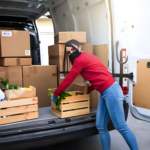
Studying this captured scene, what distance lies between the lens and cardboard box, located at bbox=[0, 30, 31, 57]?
2801 millimetres

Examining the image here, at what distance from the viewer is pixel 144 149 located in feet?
9.12

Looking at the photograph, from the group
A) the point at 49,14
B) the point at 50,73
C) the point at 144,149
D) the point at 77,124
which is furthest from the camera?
the point at 49,14

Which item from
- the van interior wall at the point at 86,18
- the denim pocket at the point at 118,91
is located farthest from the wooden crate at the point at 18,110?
the van interior wall at the point at 86,18

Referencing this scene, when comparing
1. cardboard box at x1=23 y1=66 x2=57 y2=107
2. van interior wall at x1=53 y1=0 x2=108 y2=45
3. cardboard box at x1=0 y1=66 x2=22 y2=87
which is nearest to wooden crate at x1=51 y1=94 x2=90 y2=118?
cardboard box at x1=23 y1=66 x2=57 y2=107

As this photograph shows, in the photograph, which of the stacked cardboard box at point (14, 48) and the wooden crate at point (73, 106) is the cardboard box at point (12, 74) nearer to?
the stacked cardboard box at point (14, 48)

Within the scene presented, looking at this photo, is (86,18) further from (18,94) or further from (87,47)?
(18,94)

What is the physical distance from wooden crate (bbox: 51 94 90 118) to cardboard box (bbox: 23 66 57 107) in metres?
0.47

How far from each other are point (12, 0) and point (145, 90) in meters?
2.74

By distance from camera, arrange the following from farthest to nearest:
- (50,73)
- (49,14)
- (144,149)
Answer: (49,14), (50,73), (144,149)

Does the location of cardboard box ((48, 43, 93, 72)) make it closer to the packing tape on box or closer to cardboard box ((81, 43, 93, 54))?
cardboard box ((81, 43, 93, 54))

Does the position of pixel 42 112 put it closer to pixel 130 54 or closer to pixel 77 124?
pixel 77 124

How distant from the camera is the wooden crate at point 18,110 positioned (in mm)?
2230

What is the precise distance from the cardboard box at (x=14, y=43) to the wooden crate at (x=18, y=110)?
850mm

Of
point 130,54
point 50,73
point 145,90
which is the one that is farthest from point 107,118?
point 50,73
